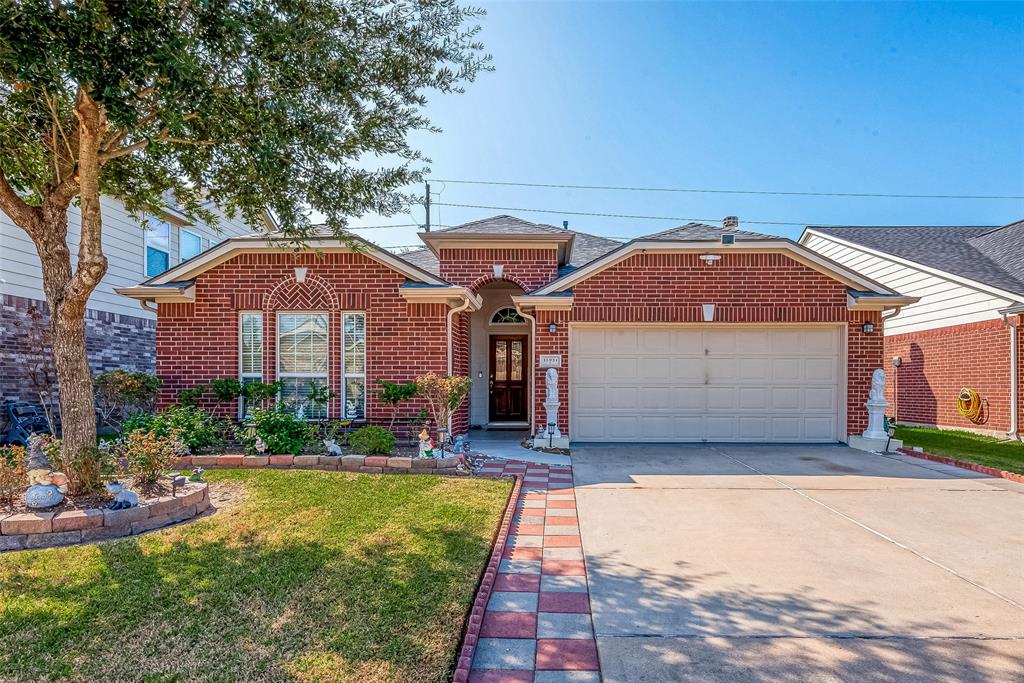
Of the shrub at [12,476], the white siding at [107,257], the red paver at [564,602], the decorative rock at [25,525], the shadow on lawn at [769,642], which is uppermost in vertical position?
the white siding at [107,257]

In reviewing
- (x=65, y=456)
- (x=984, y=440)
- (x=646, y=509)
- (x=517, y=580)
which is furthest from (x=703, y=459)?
(x=65, y=456)

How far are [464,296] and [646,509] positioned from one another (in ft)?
15.8

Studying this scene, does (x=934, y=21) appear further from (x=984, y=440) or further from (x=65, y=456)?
(x=65, y=456)

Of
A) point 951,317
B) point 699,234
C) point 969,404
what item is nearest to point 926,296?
point 951,317

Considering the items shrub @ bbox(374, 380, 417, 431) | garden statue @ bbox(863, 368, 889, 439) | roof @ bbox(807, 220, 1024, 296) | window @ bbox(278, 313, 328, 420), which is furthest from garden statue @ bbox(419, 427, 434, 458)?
roof @ bbox(807, 220, 1024, 296)

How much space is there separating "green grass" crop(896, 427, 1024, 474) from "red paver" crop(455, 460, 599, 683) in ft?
23.5

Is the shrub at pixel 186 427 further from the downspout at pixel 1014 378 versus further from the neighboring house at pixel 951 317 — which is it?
the neighboring house at pixel 951 317

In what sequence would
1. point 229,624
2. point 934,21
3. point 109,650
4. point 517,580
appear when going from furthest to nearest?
1. point 934,21
2. point 517,580
3. point 229,624
4. point 109,650

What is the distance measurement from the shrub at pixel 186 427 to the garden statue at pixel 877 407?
11.1 meters

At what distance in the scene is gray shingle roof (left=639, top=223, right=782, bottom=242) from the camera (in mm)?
10125

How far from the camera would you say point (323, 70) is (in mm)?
5906

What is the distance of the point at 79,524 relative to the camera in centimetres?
468

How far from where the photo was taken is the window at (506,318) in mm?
13328

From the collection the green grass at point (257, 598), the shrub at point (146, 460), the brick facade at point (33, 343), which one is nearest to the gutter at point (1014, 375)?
the green grass at point (257, 598)
